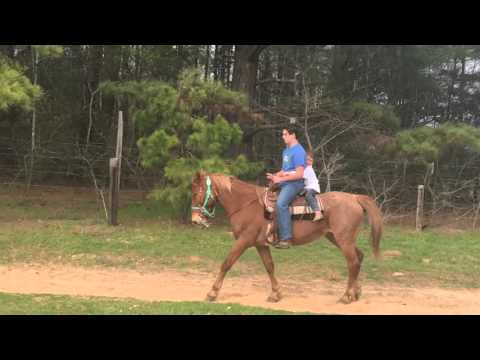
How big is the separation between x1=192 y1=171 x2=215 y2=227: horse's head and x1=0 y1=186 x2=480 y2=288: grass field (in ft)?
8.57

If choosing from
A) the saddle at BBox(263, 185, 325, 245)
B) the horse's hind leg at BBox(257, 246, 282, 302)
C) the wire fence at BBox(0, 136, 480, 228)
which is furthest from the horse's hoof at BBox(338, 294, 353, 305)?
the wire fence at BBox(0, 136, 480, 228)

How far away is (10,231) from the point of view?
1218cm

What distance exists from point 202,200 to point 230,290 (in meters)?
1.92

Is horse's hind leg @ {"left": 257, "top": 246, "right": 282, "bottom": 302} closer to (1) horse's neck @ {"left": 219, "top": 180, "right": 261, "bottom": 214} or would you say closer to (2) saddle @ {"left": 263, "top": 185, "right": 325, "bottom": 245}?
(2) saddle @ {"left": 263, "top": 185, "right": 325, "bottom": 245}

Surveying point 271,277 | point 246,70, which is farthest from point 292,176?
point 246,70

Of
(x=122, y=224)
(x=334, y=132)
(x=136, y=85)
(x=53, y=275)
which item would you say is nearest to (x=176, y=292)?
(x=53, y=275)

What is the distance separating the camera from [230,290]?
8.34m

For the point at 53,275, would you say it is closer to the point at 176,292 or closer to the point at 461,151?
the point at 176,292

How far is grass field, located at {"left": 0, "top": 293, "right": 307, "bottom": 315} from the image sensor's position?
20.0 feet

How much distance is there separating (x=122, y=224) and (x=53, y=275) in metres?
4.83

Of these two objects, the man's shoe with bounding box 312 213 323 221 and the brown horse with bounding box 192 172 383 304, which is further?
the man's shoe with bounding box 312 213 323 221

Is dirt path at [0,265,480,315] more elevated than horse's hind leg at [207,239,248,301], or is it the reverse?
horse's hind leg at [207,239,248,301]

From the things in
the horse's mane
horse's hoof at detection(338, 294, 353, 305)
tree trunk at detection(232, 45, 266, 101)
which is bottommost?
horse's hoof at detection(338, 294, 353, 305)

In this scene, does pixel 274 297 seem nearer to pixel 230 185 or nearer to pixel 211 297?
pixel 211 297
